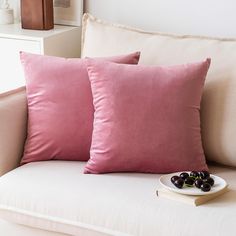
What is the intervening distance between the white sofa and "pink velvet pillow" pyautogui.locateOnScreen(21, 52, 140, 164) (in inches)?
1.7

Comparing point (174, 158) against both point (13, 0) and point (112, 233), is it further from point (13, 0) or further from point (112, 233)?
point (13, 0)

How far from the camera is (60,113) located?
6.66 feet

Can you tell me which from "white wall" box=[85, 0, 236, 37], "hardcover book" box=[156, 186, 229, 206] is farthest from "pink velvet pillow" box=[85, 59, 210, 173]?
"white wall" box=[85, 0, 236, 37]

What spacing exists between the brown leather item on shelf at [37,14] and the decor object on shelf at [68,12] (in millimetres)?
128

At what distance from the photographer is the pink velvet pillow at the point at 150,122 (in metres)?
1.88

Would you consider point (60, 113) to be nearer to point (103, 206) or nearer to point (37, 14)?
point (103, 206)

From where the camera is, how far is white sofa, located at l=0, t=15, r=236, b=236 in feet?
5.36

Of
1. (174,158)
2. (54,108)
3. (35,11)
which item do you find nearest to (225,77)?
(174,158)

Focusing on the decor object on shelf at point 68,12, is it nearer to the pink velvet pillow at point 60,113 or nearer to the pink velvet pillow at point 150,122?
the pink velvet pillow at point 60,113

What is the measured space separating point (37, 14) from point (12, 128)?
0.77 meters

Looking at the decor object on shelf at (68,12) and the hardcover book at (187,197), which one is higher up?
the decor object on shelf at (68,12)

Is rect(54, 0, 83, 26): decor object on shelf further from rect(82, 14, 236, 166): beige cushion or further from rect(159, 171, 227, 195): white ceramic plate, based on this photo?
rect(159, 171, 227, 195): white ceramic plate

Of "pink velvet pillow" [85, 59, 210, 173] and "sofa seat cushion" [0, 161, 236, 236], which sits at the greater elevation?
"pink velvet pillow" [85, 59, 210, 173]

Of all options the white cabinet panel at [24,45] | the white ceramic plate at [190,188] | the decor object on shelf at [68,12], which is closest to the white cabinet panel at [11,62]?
the white cabinet panel at [24,45]
